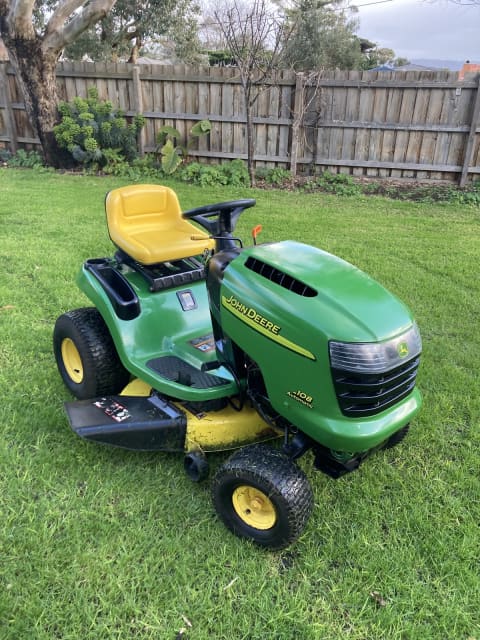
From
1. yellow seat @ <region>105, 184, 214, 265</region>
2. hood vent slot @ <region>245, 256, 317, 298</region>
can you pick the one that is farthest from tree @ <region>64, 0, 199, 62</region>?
hood vent slot @ <region>245, 256, 317, 298</region>

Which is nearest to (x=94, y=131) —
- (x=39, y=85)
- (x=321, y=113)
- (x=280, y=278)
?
(x=39, y=85)

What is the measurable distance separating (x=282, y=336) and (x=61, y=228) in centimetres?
473

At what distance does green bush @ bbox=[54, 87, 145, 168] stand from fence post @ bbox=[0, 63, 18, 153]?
1599 mm

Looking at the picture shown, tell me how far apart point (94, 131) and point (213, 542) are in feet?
26.5

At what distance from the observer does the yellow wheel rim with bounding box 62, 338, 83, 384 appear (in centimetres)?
292

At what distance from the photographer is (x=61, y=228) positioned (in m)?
5.86

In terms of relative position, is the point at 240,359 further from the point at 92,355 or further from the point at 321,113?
the point at 321,113

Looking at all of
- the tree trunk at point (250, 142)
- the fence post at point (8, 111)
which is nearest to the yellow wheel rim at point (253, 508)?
the tree trunk at point (250, 142)

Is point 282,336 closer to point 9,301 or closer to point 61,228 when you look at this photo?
point 9,301

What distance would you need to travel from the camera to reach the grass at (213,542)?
5.72 ft

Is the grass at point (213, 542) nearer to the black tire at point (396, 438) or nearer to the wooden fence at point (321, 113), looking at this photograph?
the black tire at point (396, 438)

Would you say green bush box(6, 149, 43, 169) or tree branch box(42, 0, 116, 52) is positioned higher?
tree branch box(42, 0, 116, 52)

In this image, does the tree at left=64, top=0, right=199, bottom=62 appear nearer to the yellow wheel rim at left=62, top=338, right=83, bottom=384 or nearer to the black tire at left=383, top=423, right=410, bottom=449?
the yellow wheel rim at left=62, top=338, right=83, bottom=384

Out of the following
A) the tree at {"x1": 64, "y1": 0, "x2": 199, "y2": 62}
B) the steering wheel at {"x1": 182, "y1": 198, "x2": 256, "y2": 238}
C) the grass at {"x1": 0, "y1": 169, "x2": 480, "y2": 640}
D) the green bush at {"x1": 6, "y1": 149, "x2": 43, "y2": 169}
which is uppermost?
the tree at {"x1": 64, "y1": 0, "x2": 199, "y2": 62}
